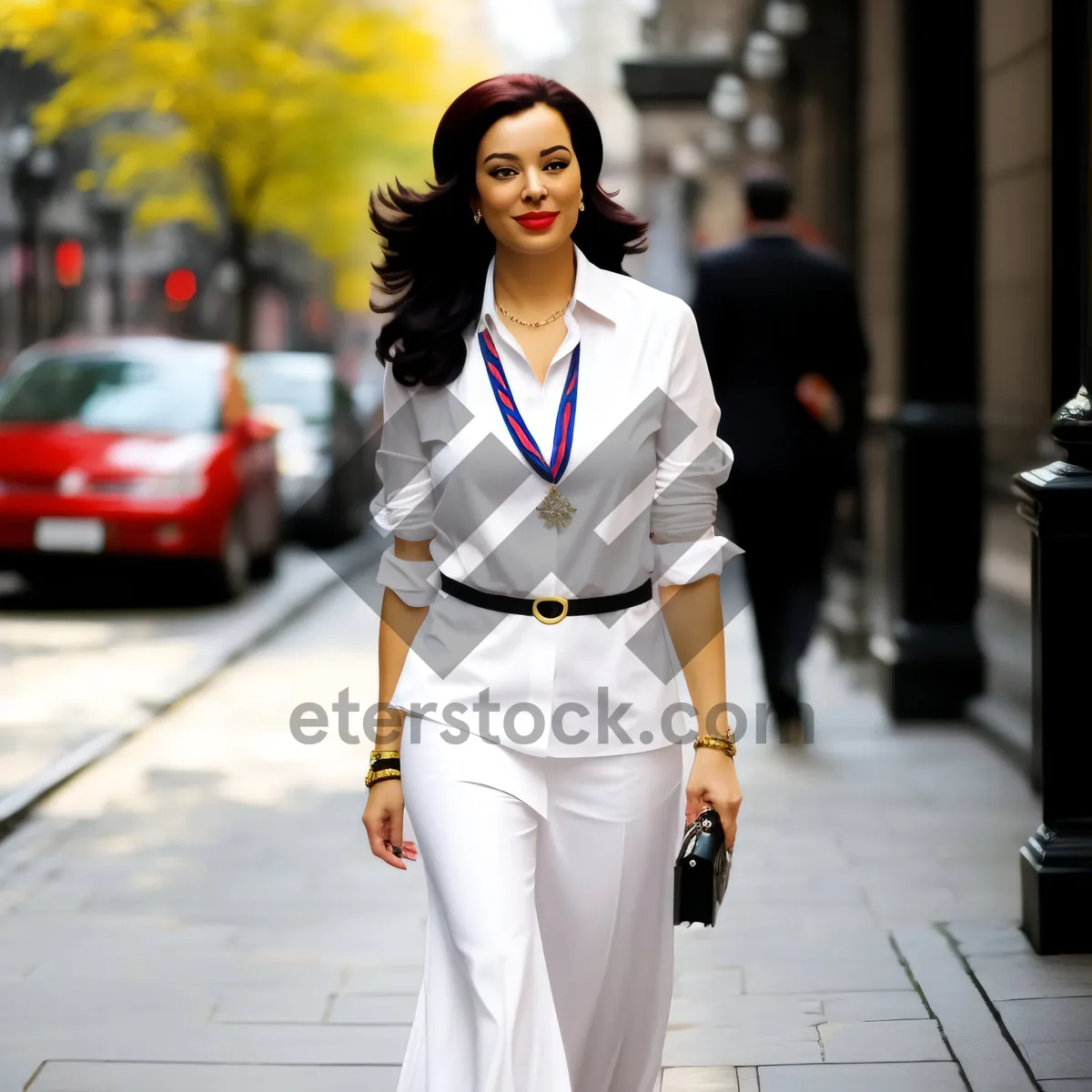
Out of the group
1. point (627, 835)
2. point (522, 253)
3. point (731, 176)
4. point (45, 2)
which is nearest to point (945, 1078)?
point (627, 835)

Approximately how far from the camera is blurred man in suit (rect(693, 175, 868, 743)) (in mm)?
7570

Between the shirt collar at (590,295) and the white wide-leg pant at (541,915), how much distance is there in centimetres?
67

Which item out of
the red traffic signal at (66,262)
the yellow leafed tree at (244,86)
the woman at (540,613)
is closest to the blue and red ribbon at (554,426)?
the woman at (540,613)

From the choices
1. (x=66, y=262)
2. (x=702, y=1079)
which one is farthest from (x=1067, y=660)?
(x=66, y=262)

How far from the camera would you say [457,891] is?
295 cm

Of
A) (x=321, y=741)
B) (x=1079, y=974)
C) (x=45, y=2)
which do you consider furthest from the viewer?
(x=45, y=2)

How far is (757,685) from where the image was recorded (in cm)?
972

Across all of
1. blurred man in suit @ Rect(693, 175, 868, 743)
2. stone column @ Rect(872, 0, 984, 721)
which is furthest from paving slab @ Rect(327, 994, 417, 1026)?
stone column @ Rect(872, 0, 984, 721)

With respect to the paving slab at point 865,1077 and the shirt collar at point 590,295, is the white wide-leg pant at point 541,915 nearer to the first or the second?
the shirt collar at point 590,295

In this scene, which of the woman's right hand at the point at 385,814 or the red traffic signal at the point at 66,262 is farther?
the red traffic signal at the point at 66,262

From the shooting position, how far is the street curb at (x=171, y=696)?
22.6ft

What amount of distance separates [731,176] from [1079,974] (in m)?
27.1

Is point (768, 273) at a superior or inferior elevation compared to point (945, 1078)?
superior

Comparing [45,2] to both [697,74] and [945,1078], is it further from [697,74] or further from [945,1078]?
[945,1078]
